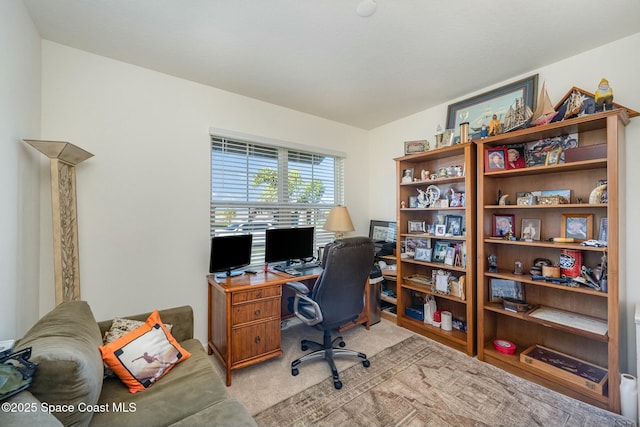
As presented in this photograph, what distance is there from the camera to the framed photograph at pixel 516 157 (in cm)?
238

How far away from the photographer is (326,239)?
11.8ft

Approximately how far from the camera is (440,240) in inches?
117

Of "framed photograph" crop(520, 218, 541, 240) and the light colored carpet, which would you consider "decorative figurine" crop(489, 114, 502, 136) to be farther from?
the light colored carpet

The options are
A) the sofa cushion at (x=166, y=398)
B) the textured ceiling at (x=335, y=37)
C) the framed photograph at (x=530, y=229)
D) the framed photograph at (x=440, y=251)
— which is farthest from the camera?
the framed photograph at (x=440, y=251)

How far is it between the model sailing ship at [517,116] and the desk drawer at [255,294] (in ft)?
7.94

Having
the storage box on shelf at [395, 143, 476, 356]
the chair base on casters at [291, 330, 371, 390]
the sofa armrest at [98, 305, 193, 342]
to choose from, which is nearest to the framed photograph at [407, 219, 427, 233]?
the storage box on shelf at [395, 143, 476, 356]

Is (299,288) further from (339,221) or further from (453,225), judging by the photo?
(453,225)

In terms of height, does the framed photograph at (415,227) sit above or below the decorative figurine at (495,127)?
below

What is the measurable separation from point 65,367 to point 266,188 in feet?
7.46

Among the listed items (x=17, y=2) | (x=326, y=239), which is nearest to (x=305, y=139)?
(x=326, y=239)

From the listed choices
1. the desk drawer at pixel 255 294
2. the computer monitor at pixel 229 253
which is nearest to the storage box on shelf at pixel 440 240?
the desk drawer at pixel 255 294

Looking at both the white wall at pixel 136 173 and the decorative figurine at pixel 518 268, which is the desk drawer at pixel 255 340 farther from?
the decorative figurine at pixel 518 268

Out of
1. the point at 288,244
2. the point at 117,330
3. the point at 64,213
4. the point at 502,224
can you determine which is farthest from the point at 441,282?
the point at 64,213

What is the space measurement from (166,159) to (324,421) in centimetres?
240
